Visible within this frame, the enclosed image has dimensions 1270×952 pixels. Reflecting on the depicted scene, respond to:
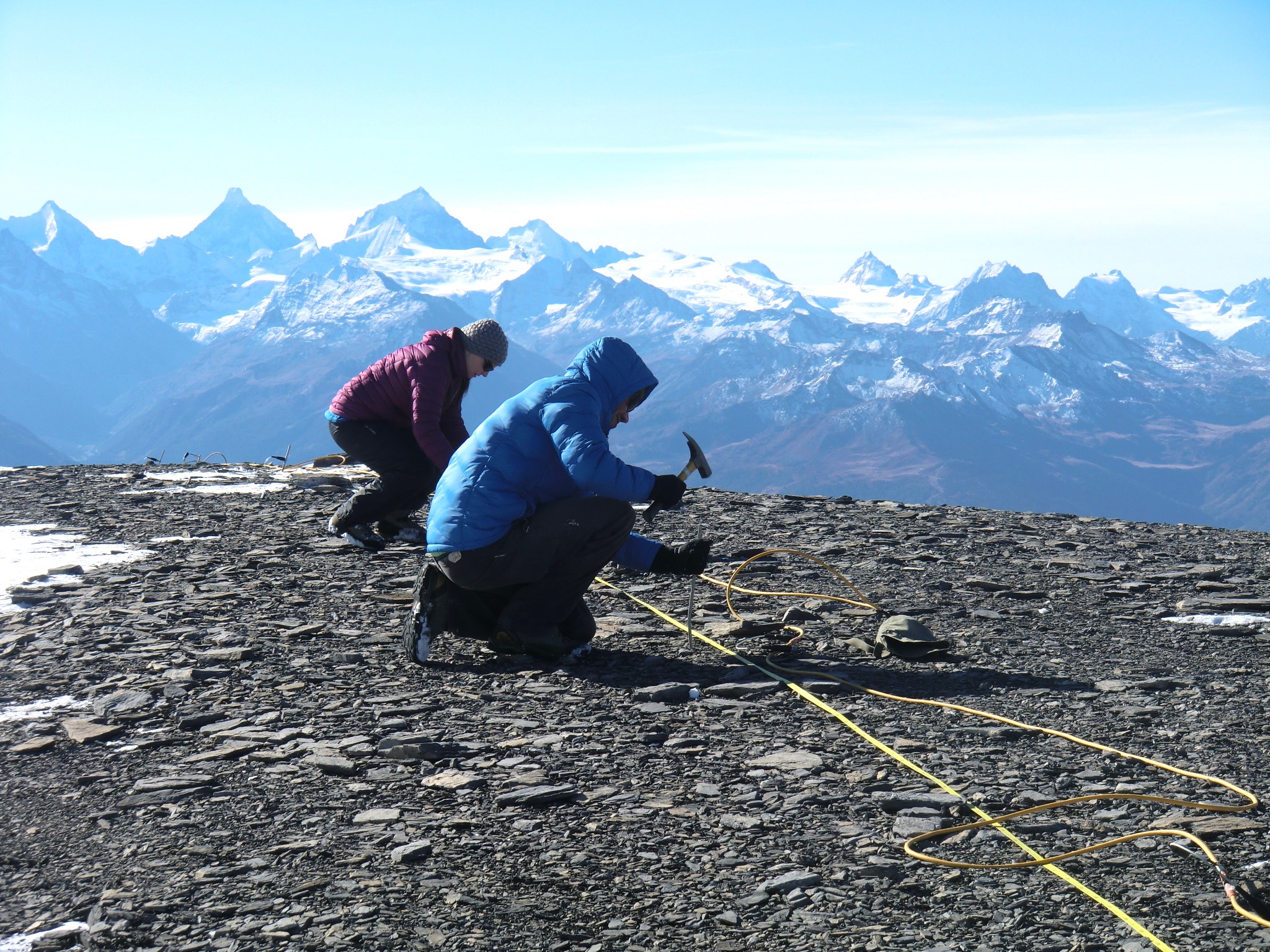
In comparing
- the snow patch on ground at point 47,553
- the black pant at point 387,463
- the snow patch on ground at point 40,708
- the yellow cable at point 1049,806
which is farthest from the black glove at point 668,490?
the snow patch on ground at point 47,553

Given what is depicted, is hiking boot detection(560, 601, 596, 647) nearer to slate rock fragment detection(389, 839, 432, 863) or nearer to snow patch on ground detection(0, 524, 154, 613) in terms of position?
slate rock fragment detection(389, 839, 432, 863)

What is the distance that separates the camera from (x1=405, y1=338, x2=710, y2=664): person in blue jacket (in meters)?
6.41

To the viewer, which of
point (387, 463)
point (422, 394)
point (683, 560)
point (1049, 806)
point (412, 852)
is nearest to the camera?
point (412, 852)

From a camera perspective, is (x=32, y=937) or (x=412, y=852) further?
(x=412, y=852)

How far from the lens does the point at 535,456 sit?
661cm

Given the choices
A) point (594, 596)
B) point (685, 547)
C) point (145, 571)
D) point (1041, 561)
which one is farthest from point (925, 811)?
point (145, 571)

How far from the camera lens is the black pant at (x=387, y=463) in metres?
10.6

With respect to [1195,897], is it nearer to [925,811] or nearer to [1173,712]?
[925,811]

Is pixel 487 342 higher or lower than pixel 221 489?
higher

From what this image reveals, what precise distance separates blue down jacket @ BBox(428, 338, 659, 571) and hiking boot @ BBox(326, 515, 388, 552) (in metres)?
4.22

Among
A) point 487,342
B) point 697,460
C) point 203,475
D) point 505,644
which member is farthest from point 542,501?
point 203,475

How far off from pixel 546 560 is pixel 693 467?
1.35 m

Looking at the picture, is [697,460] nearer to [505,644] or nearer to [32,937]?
[505,644]

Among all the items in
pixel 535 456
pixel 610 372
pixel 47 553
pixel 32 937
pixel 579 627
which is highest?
pixel 610 372
